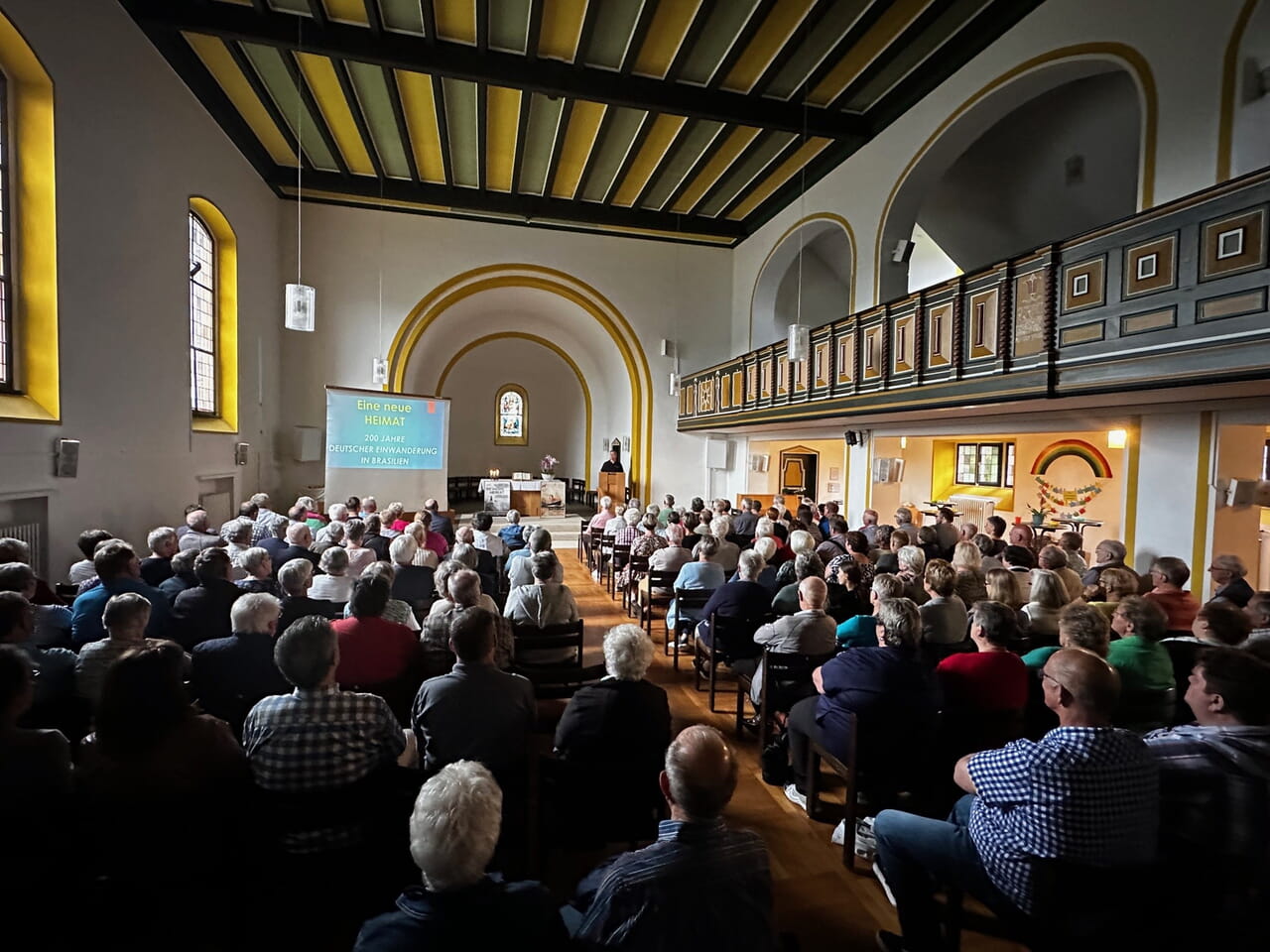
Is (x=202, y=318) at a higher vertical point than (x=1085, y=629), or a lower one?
Result: higher

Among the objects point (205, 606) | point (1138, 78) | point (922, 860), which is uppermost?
point (1138, 78)

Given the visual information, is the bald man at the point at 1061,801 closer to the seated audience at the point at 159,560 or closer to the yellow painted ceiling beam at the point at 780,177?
the seated audience at the point at 159,560

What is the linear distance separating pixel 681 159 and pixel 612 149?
115 cm

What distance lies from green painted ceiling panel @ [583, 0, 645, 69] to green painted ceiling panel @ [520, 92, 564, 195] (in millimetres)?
1075

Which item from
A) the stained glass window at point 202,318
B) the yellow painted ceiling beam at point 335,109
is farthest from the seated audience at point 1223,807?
the stained glass window at point 202,318

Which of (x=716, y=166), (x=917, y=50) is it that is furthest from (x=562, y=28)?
(x=716, y=166)

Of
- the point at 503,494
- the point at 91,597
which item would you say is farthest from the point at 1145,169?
the point at 503,494

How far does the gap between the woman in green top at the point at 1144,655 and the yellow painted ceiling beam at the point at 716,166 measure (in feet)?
27.3

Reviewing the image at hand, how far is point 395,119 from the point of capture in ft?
28.9

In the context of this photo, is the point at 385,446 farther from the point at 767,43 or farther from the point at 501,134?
the point at 767,43

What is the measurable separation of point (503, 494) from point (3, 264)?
886cm

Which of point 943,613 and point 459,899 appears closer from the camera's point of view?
point 459,899

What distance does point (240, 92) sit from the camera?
815 cm

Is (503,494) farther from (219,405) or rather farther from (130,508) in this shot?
(130,508)
